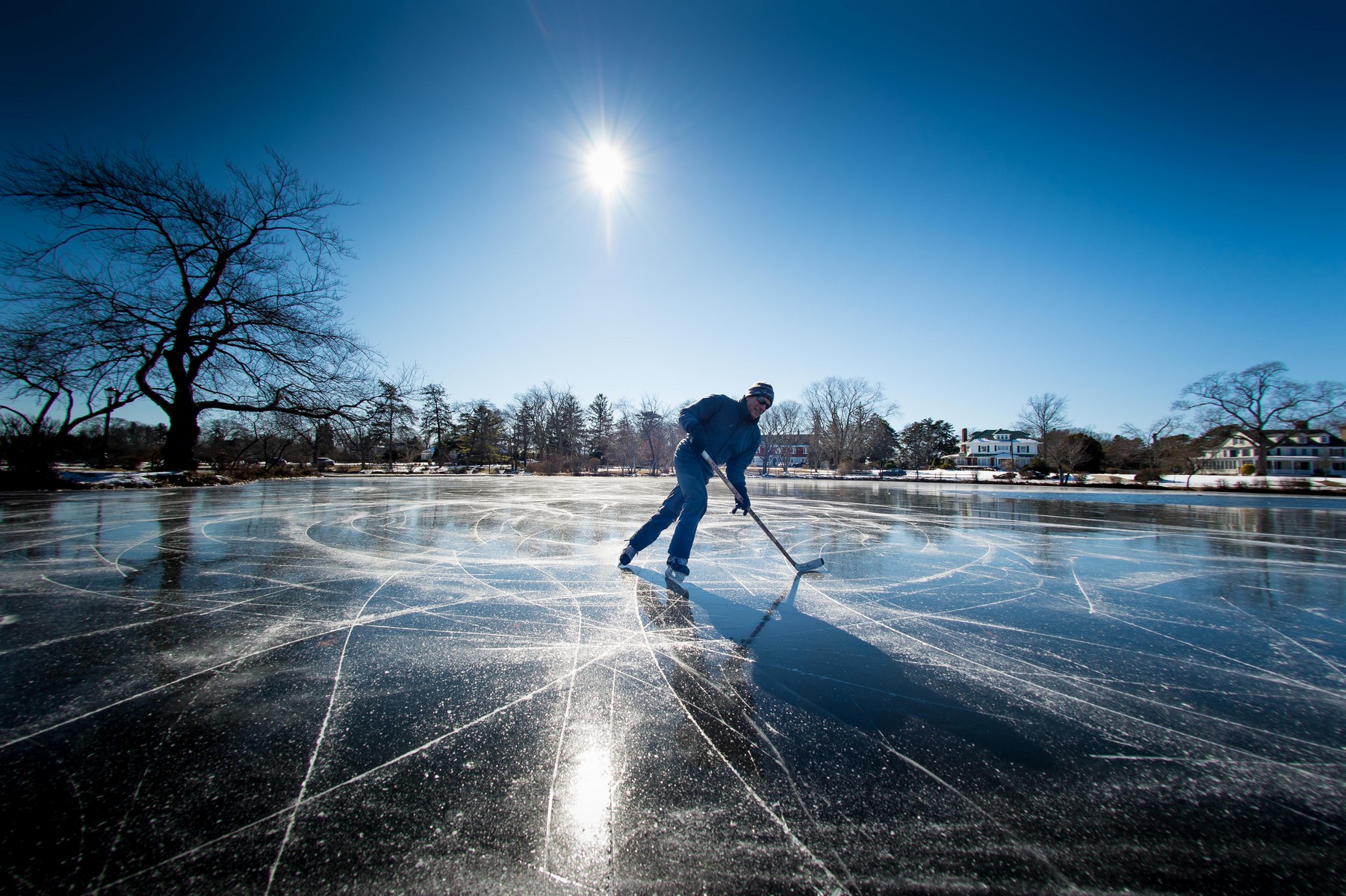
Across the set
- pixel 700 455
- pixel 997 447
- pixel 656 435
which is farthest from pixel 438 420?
pixel 997 447

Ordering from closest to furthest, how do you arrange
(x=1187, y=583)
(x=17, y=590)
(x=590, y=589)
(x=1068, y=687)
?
(x=1068, y=687) < (x=17, y=590) < (x=590, y=589) < (x=1187, y=583)

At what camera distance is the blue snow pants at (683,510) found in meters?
4.45

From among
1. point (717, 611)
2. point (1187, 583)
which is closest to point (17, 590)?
point (717, 611)

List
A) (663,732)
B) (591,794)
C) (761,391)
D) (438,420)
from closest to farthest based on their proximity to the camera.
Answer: (591,794) < (663,732) < (761,391) < (438,420)

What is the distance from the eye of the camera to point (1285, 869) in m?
1.22

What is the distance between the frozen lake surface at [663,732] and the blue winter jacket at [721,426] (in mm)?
1212

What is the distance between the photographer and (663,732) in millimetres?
1871

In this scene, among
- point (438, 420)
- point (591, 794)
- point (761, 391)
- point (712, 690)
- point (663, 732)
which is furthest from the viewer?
point (438, 420)

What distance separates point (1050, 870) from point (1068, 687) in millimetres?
1409

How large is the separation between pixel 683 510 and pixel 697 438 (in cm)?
72

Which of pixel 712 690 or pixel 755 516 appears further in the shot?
pixel 755 516

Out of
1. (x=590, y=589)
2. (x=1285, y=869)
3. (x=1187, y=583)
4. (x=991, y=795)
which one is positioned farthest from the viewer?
(x=1187, y=583)

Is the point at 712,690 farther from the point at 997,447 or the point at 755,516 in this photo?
the point at 997,447

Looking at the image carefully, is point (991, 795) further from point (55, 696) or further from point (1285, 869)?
point (55, 696)
